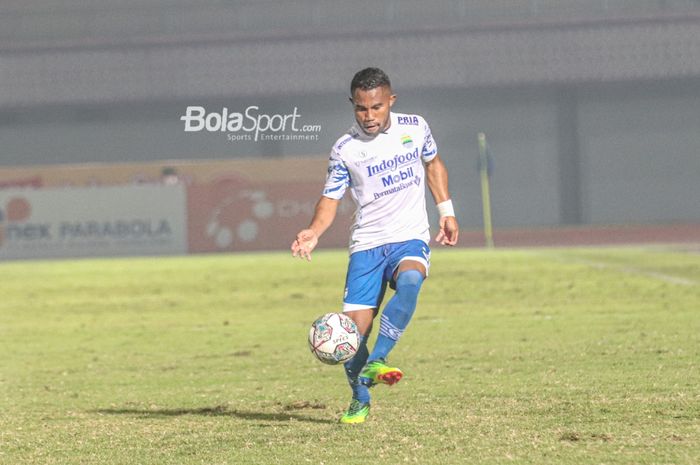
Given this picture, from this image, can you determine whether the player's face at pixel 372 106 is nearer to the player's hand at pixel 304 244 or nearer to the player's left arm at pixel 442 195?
the player's left arm at pixel 442 195

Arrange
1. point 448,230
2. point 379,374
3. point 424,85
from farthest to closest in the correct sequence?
1. point 424,85
2. point 448,230
3. point 379,374

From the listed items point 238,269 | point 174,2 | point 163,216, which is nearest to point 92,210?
point 163,216

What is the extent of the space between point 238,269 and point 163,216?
8610mm

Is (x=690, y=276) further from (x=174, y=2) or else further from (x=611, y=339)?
(x=174, y=2)

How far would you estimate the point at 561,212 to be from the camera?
54094 millimetres

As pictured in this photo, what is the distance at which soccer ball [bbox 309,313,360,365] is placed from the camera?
752cm

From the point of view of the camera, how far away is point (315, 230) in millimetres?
7699

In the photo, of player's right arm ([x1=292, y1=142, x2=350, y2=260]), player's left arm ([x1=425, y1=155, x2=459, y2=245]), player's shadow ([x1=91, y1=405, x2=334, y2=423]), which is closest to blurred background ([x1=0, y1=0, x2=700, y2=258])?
player's shadow ([x1=91, y1=405, x2=334, y2=423])

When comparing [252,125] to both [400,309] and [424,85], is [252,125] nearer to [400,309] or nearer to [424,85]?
[424,85]

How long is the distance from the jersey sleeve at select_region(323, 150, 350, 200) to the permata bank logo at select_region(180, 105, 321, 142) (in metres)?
43.2

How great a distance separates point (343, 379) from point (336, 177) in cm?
311

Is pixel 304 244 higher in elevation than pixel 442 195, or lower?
lower

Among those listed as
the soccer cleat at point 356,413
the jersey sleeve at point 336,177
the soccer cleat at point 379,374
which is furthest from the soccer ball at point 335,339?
the jersey sleeve at point 336,177

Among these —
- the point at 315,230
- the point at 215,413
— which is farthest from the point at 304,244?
the point at 215,413
